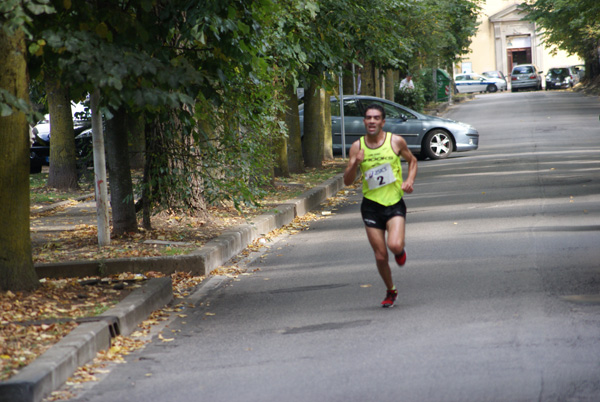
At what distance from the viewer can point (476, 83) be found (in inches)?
2761

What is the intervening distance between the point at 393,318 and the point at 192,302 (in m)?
2.04

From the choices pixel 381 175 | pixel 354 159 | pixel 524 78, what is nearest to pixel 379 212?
pixel 381 175

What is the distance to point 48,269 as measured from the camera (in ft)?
30.3

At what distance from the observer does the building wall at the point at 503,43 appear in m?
86.1

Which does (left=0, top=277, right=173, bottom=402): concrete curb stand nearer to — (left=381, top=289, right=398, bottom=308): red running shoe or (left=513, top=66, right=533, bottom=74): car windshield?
(left=381, top=289, right=398, bottom=308): red running shoe

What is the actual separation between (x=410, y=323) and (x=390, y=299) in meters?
0.71

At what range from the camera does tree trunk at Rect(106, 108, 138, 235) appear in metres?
10.7

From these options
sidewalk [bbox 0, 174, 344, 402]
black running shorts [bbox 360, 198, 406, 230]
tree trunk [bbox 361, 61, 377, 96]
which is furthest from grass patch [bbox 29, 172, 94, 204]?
tree trunk [bbox 361, 61, 377, 96]

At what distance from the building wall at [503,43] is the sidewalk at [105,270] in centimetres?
7251

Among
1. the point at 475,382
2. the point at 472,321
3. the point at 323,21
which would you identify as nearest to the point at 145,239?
the point at 472,321

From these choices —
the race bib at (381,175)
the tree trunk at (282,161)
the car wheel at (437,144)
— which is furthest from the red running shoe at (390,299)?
the car wheel at (437,144)

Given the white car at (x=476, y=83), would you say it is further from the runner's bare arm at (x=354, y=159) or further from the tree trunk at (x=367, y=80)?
the runner's bare arm at (x=354, y=159)

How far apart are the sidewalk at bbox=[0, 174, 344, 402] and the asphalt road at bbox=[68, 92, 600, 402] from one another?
28 cm

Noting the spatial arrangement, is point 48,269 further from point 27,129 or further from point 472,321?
point 472,321
